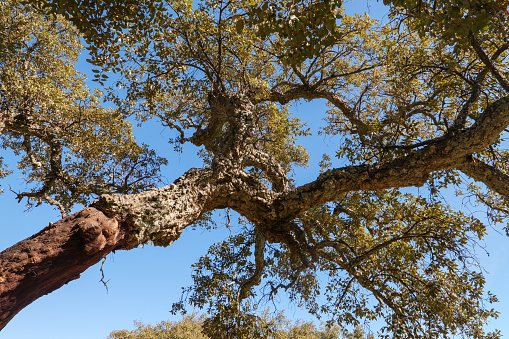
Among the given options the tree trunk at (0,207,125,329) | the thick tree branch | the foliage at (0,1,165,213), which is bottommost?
the thick tree branch

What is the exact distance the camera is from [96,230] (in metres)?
3.23

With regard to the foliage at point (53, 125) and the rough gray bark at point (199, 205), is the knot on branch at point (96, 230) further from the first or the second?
the foliage at point (53, 125)

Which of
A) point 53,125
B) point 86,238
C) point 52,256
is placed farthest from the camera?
point 53,125

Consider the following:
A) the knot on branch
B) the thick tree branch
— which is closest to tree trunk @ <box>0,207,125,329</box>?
the knot on branch

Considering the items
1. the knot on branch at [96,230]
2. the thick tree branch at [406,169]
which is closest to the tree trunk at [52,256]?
the knot on branch at [96,230]

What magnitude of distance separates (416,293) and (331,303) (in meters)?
1.87

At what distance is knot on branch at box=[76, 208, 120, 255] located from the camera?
3.16 metres

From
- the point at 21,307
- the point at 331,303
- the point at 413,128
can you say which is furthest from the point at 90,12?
the point at 331,303

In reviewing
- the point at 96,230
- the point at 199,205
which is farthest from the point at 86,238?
the point at 199,205

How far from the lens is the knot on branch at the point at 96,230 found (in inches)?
124

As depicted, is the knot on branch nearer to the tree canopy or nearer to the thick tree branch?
the tree canopy

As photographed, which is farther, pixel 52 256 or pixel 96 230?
pixel 96 230

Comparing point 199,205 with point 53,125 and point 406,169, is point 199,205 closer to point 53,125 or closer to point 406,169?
point 406,169

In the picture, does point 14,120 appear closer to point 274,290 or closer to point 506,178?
point 274,290
